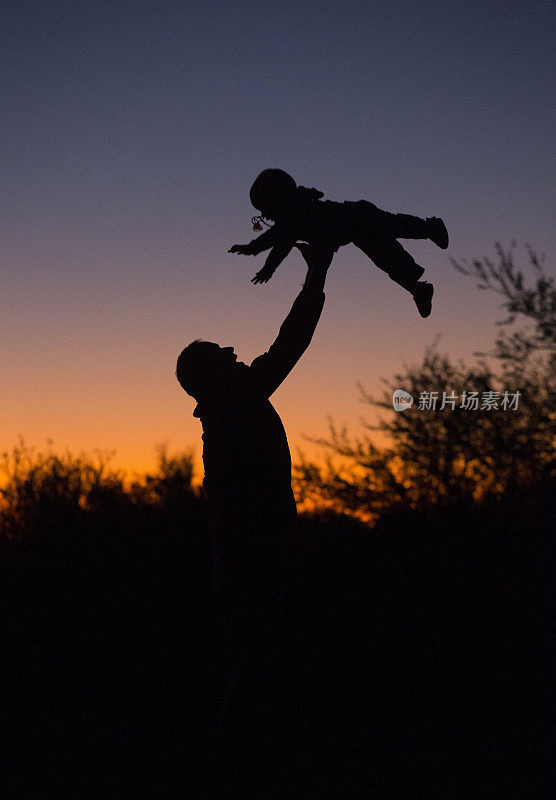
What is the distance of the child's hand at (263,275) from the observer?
2.90m

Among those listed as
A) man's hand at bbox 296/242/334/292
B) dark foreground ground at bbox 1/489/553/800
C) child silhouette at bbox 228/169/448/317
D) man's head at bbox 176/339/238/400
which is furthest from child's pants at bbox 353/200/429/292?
dark foreground ground at bbox 1/489/553/800

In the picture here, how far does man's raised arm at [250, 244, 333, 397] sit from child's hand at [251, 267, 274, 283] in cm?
20

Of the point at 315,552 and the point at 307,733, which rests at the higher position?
the point at 315,552

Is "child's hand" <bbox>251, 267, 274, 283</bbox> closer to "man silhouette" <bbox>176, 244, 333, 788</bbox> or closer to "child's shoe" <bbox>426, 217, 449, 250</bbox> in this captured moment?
"man silhouette" <bbox>176, 244, 333, 788</bbox>

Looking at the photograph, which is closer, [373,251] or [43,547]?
[373,251]

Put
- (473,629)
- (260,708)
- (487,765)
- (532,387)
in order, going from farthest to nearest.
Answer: (532,387), (473,629), (487,765), (260,708)

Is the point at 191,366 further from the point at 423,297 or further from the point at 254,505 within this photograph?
the point at 423,297

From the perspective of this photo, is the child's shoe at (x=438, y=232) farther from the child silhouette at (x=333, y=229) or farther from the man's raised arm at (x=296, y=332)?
the man's raised arm at (x=296, y=332)

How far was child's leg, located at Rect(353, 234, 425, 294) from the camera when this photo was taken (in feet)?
9.88

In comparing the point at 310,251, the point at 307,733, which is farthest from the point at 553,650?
the point at 307,733

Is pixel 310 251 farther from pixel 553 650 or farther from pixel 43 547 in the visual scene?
pixel 43 547

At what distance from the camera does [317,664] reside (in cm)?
736

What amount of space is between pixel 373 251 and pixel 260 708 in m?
1.78

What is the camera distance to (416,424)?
12.6m
